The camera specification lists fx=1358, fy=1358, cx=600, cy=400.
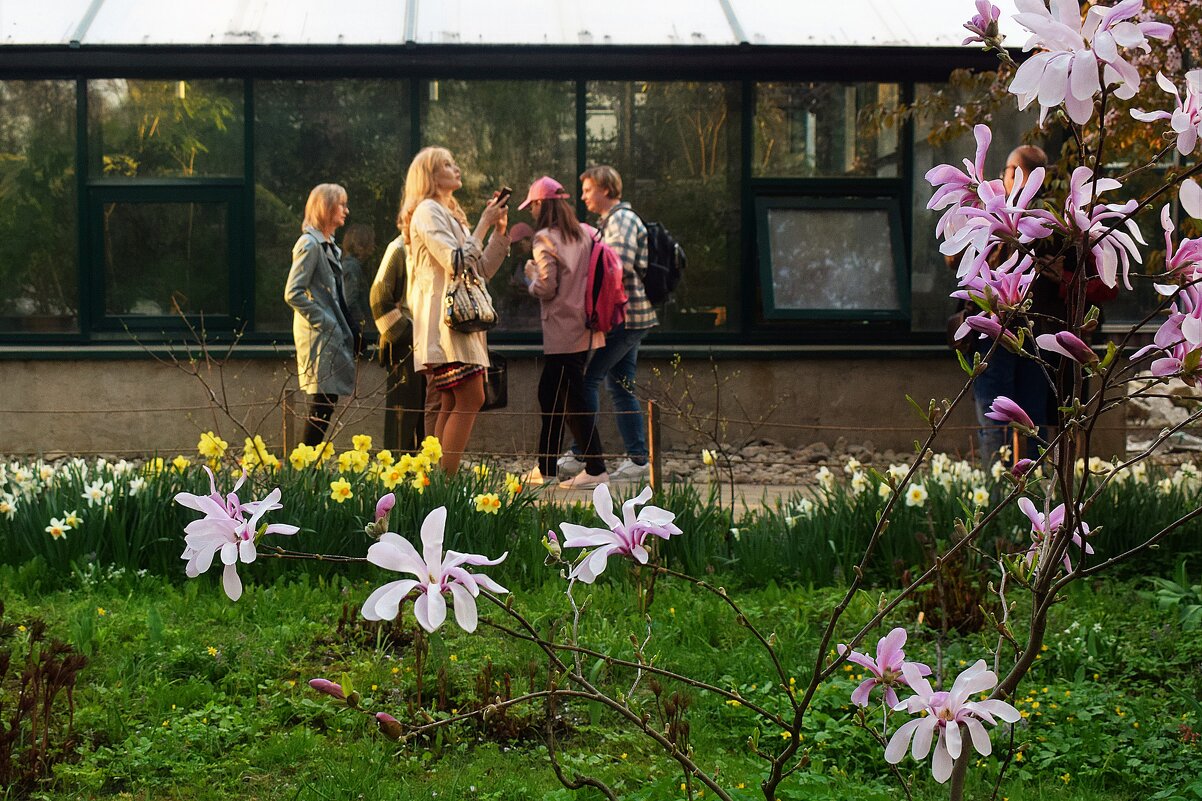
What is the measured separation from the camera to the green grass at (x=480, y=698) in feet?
10.8

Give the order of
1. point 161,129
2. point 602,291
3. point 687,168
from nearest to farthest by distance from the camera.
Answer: point 602,291 < point 161,129 < point 687,168

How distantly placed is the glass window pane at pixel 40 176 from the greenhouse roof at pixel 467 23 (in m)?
0.50

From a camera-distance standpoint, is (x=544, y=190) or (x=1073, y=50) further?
(x=544, y=190)

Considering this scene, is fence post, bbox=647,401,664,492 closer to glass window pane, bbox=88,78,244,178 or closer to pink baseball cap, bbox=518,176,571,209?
pink baseball cap, bbox=518,176,571,209

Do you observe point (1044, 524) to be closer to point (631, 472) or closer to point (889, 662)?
point (889, 662)

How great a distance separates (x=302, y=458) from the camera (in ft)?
19.2

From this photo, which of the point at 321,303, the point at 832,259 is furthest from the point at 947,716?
the point at 832,259

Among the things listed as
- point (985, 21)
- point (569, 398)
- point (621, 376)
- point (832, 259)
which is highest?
point (832, 259)

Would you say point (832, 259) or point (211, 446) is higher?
point (832, 259)

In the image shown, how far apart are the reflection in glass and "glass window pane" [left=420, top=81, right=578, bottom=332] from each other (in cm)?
170

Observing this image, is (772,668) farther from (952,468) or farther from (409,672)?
(952,468)

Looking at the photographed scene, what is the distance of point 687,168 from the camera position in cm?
1056

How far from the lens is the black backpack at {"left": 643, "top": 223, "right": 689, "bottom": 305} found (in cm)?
860

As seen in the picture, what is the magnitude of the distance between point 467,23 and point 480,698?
24.6 feet
